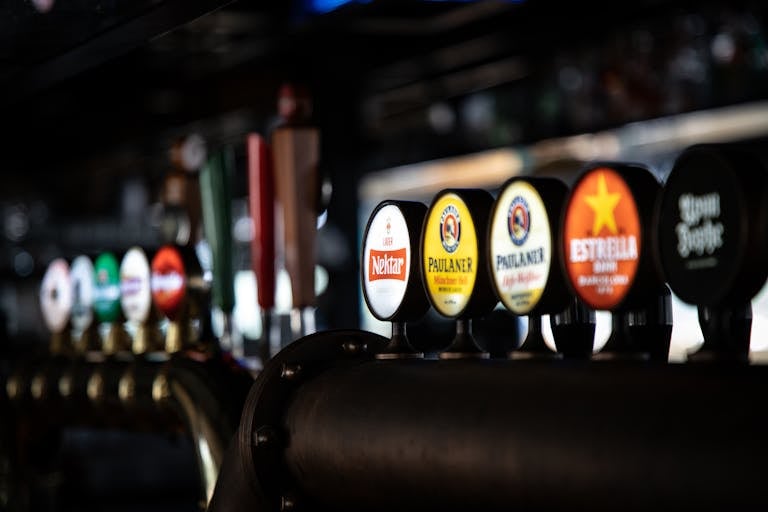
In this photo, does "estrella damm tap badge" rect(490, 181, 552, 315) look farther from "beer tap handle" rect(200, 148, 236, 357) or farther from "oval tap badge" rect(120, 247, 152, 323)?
"oval tap badge" rect(120, 247, 152, 323)

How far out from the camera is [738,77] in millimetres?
4531

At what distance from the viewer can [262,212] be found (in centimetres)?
246

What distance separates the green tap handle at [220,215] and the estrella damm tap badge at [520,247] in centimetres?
122

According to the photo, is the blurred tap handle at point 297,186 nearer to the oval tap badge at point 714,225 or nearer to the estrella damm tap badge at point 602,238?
the estrella damm tap badge at point 602,238

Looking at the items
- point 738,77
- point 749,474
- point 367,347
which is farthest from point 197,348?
point 738,77

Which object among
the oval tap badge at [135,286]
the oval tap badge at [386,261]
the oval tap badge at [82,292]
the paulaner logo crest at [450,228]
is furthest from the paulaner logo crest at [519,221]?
the oval tap badge at [82,292]

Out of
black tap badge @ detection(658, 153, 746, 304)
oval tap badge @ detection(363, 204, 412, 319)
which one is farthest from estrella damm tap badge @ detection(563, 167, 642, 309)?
oval tap badge @ detection(363, 204, 412, 319)

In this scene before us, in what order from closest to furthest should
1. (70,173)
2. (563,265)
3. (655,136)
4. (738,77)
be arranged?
(563,265) < (738,77) < (655,136) < (70,173)

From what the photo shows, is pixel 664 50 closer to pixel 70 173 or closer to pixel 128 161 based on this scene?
pixel 128 161

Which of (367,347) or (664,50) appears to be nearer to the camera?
(367,347)

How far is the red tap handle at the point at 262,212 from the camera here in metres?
2.44

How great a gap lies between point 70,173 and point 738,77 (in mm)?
6101

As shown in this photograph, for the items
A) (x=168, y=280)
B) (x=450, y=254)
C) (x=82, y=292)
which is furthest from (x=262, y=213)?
(x=450, y=254)

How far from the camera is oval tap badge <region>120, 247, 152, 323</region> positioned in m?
2.66
